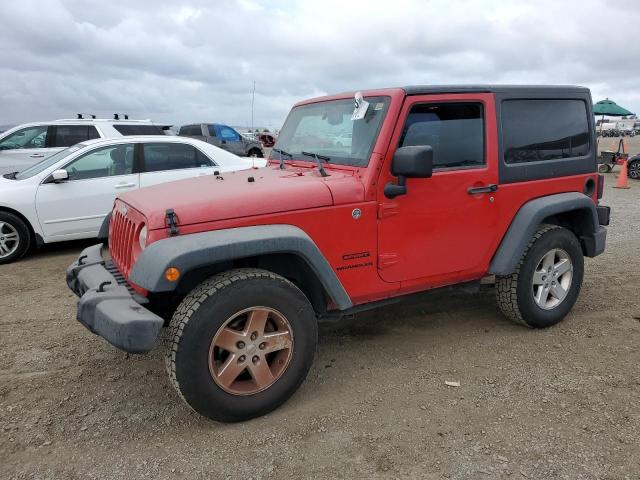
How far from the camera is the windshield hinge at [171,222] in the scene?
2.77 meters

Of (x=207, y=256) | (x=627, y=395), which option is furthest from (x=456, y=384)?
(x=207, y=256)

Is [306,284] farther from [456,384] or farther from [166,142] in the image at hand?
[166,142]

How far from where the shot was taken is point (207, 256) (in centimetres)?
269

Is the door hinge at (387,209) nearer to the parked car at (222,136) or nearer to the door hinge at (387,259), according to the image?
the door hinge at (387,259)

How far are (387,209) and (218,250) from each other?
1.16 meters

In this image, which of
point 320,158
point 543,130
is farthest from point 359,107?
point 543,130

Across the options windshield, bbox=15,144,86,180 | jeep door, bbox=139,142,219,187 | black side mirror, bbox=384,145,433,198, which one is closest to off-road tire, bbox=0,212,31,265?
windshield, bbox=15,144,86,180

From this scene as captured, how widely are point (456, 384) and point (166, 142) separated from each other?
5430mm

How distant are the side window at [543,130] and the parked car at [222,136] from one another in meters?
15.5

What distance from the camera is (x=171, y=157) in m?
7.21

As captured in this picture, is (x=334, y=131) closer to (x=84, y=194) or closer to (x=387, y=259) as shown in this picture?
(x=387, y=259)

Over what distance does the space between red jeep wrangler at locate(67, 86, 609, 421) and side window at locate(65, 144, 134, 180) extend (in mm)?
3393

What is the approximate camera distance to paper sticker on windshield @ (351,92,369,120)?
3432 mm

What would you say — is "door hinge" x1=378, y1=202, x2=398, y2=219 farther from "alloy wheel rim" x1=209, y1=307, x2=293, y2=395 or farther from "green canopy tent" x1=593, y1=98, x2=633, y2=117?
"green canopy tent" x1=593, y1=98, x2=633, y2=117
